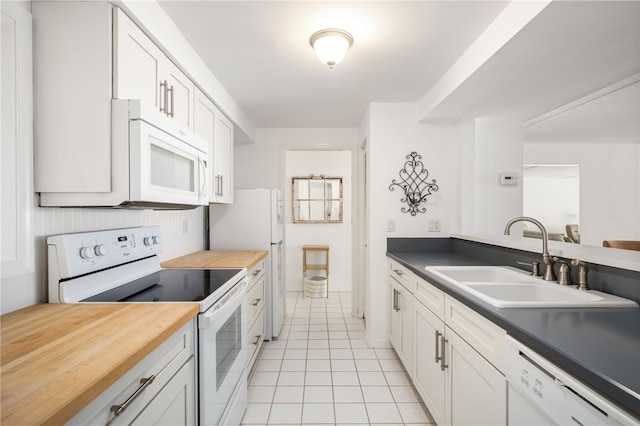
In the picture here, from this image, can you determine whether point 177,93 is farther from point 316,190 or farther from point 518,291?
point 316,190

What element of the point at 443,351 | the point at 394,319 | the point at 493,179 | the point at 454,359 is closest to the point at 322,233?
the point at 394,319

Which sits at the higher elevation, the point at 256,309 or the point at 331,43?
the point at 331,43

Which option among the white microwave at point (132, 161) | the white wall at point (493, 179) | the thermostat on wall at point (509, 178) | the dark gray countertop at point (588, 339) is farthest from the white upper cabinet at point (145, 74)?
the thermostat on wall at point (509, 178)

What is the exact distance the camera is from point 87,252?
135 cm

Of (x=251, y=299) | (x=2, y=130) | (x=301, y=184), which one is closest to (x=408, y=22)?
(x=2, y=130)

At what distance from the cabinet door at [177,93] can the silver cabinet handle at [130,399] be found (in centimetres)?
132

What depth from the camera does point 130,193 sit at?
4.13 ft

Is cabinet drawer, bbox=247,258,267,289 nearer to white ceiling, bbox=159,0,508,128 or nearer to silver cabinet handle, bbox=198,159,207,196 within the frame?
silver cabinet handle, bbox=198,159,207,196

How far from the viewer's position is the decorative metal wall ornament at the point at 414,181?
116 inches

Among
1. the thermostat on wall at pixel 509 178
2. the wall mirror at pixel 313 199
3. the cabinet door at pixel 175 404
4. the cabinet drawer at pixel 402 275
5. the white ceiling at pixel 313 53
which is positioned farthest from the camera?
the wall mirror at pixel 313 199

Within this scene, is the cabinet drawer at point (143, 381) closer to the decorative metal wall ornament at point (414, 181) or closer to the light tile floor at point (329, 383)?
the light tile floor at point (329, 383)

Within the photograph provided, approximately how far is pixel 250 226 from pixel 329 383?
60.2 inches

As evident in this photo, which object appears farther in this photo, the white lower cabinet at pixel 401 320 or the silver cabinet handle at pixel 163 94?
the white lower cabinet at pixel 401 320

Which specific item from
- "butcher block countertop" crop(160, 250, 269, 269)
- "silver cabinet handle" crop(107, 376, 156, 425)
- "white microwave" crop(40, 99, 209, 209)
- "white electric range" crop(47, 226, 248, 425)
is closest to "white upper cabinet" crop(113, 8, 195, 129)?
"white microwave" crop(40, 99, 209, 209)
